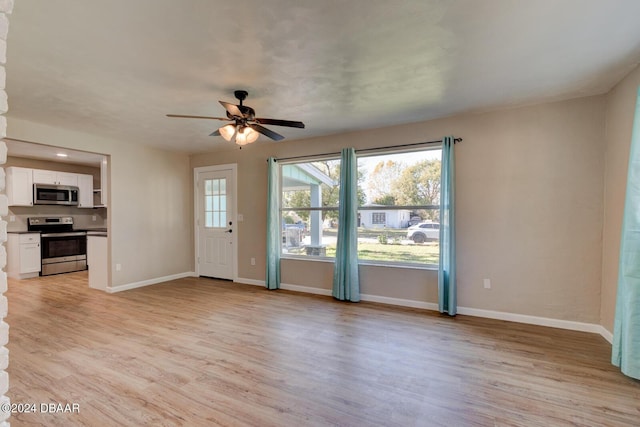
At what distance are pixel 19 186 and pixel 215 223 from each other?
3.84 m

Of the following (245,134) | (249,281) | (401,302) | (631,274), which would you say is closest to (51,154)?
(249,281)

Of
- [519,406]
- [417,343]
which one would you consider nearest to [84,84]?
[417,343]

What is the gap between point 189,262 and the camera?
6043mm

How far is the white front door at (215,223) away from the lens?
5.54 meters

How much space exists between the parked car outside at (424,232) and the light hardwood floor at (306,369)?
97cm

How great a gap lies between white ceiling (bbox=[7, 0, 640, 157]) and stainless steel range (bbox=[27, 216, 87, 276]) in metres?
3.51

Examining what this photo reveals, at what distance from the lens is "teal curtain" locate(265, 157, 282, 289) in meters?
4.91

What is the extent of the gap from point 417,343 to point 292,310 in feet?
5.42

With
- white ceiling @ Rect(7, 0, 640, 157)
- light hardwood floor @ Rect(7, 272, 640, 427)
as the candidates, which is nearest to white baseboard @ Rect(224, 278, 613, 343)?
light hardwood floor @ Rect(7, 272, 640, 427)

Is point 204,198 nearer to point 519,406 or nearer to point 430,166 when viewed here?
point 430,166

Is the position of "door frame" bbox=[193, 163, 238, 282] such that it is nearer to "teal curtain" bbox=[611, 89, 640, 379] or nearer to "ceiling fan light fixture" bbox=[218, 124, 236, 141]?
"ceiling fan light fixture" bbox=[218, 124, 236, 141]

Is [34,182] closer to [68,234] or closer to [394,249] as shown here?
[68,234]

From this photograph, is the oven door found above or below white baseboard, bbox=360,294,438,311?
above

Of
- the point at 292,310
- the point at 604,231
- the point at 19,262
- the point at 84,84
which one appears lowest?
the point at 292,310
